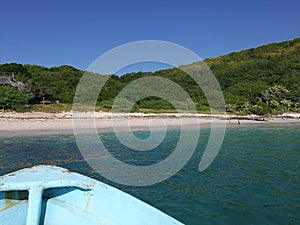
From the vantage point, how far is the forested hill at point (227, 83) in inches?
1639

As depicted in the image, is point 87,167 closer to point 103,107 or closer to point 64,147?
point 64,147

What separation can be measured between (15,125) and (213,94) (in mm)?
43972

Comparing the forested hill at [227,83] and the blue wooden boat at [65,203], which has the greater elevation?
the forested hill at [227,83]

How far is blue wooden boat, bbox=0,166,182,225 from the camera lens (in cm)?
294

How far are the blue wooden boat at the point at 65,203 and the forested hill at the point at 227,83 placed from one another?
33.3 meters

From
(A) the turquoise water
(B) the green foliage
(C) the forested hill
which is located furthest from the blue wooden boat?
(C) the forested hill

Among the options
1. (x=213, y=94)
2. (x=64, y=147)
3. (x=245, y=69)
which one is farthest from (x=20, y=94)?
(x=245, y=69)

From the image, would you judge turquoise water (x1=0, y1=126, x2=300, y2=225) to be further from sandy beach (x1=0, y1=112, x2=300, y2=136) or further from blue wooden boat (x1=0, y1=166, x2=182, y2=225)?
sandy beach (x1=0, y1=112, x2=300, y2=136)

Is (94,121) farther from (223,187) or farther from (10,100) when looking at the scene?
(223,187)

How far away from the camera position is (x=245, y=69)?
8794cm

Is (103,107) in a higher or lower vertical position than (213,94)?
lower

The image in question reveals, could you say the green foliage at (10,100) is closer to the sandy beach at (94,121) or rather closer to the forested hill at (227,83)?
the forested hill at (227,83)

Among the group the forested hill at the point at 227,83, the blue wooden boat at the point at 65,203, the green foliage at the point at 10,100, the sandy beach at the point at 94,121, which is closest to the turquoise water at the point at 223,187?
the blue wooden boat at the point at 65,203

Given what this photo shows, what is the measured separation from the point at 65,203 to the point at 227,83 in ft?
267
